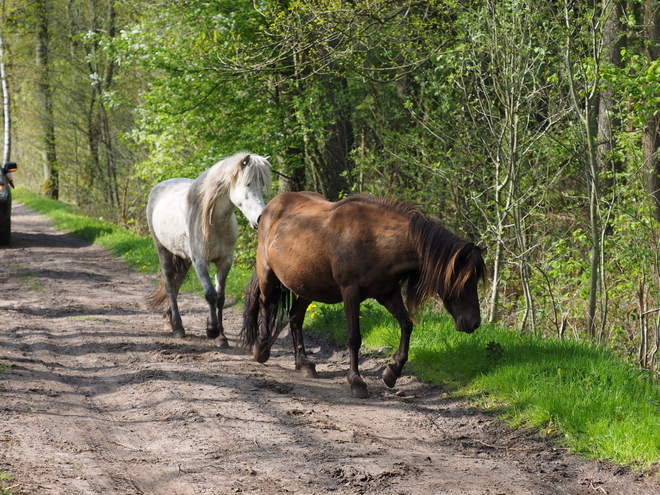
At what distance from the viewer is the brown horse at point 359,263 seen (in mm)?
5832

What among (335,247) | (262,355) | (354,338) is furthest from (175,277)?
(354,338)

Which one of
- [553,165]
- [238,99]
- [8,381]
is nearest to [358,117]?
[238,99]

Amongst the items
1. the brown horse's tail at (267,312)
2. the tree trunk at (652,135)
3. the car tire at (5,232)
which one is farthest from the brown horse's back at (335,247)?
the car tire at (5,232)

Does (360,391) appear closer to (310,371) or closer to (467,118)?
(310,371)

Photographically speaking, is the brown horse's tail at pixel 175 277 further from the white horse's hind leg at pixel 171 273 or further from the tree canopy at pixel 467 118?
the tree canopy at pixel 467 118

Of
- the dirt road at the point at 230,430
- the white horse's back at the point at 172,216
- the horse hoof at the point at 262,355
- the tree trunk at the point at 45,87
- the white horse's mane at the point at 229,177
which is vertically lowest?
the dirt road at the point at 230,430

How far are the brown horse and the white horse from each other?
0.45m

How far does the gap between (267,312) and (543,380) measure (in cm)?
296

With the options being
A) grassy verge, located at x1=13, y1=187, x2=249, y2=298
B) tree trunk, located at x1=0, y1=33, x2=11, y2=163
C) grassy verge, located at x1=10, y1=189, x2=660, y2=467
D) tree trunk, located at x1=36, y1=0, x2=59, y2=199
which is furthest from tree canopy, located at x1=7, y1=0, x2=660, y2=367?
tree trunk, located at x1=0, y1=33, x2=11, y2=163

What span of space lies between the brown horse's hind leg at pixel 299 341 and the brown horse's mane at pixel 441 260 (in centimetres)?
142

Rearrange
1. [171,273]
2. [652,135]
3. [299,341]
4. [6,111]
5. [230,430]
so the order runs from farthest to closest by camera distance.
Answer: [6,111] < [652,135] < [171,273] < [299,341] < [230,430]

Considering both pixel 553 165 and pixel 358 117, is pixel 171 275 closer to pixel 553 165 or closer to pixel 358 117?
pixel 553 165

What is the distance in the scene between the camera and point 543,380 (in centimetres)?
570

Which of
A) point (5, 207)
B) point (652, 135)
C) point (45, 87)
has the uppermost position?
point (45, 87)
